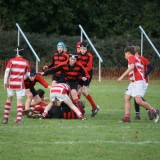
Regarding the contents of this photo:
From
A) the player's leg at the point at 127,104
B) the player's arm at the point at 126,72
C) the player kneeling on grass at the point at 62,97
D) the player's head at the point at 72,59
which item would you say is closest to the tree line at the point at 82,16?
the player's head at the point at 72,59

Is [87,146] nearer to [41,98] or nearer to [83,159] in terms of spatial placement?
[83,159]

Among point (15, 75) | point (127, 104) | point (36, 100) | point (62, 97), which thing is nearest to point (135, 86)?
point (127, 104)

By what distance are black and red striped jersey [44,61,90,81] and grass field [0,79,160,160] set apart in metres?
1.16

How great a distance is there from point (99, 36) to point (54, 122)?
110ft

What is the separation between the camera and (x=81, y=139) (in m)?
14.3

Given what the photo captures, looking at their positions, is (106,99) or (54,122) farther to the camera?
(106,99)

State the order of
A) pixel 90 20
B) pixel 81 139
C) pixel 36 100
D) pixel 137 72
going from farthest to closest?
1. pixel 90 20
2. pixel 36 100
3. pixel 137 72
4. pixel 81 139

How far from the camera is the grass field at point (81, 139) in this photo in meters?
12.5

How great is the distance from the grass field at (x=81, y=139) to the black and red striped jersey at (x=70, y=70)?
1.16 metres

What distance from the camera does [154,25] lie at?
49438mm

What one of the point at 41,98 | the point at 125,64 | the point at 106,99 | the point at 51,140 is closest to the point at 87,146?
the point at 51,140

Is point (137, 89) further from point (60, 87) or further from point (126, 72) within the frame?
point (60, 87)

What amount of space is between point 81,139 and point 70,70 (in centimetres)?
576

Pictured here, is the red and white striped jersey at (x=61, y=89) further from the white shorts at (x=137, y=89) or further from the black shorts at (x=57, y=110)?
the white shorts at (x=137, y=89)
